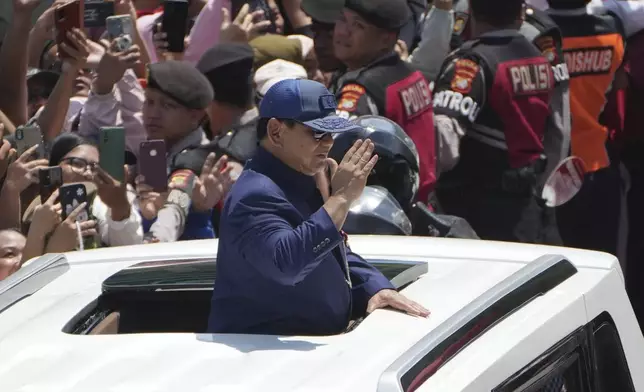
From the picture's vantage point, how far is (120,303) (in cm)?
352

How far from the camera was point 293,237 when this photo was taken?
3.16 meters

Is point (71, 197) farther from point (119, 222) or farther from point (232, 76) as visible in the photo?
point (232, 76)

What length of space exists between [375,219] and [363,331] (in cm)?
207

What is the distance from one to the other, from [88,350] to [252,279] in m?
0.59

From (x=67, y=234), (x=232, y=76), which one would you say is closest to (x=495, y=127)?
(x=232, y=76)

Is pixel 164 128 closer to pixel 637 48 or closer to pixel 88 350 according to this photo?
pixel 637 48

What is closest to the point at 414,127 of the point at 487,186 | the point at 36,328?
the point at 487,186

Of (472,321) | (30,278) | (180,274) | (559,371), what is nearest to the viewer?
(472,321)

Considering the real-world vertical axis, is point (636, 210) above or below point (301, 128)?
below

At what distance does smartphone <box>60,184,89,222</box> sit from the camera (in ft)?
16.6

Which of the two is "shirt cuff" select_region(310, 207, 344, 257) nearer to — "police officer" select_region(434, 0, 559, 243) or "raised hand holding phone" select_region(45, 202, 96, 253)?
"raised hand holding phone" select_region(45, 202, 96, 253)

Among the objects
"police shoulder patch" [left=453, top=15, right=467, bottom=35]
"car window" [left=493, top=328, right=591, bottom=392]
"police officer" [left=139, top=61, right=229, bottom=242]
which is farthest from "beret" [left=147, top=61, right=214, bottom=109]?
"car window" [left=493, top=328, right=591, bottom=392]

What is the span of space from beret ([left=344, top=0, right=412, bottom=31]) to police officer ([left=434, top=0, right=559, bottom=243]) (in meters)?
0.34

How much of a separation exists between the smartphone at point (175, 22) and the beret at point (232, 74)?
56 centimetres
